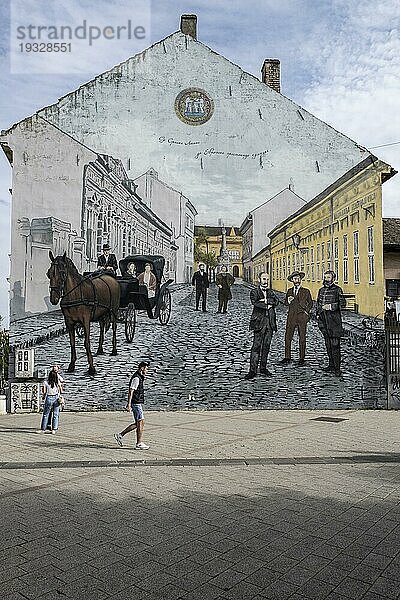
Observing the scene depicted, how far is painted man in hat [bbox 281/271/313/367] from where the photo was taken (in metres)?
19.2

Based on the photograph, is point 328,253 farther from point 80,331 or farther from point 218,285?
point 80,331

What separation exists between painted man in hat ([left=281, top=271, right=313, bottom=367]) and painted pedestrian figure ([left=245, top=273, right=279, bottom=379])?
0.43 meters

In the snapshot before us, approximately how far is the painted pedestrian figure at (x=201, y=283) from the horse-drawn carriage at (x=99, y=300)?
Result: 3.19 ft

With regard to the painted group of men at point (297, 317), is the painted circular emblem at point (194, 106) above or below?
above

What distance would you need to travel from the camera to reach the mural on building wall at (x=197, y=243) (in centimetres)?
1902

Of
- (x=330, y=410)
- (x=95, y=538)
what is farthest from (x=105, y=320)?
(x=95, y=538)

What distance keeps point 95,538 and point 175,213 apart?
579 inches

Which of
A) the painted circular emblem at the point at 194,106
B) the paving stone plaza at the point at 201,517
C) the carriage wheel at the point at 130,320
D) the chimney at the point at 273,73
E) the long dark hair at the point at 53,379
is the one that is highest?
the chimney at the point at 273,73

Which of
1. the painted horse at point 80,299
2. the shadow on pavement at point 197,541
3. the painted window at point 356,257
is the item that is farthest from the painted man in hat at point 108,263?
the shadow on pavement at point 197,541

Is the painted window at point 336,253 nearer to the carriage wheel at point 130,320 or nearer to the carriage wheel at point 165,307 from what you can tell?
the carriage wheel at point 165,307

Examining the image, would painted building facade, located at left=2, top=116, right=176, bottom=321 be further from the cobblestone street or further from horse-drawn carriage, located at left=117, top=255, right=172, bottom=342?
the cobblestone street

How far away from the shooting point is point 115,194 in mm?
20016

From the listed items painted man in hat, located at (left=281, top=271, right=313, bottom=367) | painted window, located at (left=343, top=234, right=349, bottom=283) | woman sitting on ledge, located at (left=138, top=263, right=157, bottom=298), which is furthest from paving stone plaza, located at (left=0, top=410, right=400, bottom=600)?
painted window, located at (left=343, top=234, right=349, bottom=283)

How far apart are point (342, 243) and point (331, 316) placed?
7.47 ft
